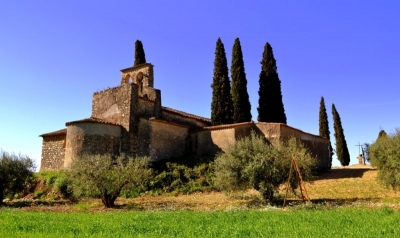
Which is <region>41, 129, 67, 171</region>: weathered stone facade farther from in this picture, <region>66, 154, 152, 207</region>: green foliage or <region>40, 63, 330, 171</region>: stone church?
<region>66, 154, 152, 207</region>: green foliage

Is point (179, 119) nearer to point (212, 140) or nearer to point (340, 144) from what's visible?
point (212, 140)

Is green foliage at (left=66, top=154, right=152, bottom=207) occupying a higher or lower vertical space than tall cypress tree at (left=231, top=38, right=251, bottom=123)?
lower

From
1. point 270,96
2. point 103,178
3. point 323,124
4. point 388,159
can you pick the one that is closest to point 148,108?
point 270,96

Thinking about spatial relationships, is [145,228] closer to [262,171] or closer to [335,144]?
[262,171]

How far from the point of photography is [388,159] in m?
21.9

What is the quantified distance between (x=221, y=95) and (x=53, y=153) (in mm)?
17080

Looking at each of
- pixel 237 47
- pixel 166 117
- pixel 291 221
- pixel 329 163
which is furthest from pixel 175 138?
pixel 291 221

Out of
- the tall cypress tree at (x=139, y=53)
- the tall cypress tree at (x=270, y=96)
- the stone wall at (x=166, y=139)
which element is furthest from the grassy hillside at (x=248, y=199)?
the tall cypress tree at (x=139, y=53)

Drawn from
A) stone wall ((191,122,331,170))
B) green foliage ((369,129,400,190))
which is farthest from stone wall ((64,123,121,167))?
green foliage ((369,129,400,190))

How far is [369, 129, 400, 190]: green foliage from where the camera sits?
69.5 ft

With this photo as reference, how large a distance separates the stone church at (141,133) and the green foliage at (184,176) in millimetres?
2080

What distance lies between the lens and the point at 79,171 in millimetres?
22406

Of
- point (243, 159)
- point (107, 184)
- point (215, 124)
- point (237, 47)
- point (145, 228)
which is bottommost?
point (145, 228)

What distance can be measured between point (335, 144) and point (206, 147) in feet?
75.3
